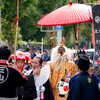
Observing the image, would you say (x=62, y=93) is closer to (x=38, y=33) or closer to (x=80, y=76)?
(x=80, y=76)

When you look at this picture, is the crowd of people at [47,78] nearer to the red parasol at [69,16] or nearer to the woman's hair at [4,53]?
the woman's hair at [4,53]

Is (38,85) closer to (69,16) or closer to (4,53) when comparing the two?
(4,53)

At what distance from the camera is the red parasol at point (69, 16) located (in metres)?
7.01

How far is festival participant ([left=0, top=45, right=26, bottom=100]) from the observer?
4469mm

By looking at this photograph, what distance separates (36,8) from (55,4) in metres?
4.53

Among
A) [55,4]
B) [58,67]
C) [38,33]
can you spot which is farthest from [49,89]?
[38,33]

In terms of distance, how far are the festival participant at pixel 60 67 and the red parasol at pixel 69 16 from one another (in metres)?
0.64

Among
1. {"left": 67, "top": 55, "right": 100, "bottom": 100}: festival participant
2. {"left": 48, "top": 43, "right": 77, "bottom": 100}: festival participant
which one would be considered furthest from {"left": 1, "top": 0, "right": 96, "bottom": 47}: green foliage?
{"left": 67, "top": 55, "right": 100, "bottom": 100}: festival participant

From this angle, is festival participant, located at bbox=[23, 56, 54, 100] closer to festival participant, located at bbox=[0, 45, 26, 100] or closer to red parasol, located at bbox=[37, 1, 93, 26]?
festival participant, located at bbox=[0, 45, 26, 100]

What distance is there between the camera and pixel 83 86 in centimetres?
459

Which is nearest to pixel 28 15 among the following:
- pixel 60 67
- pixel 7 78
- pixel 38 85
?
pixel 60 67

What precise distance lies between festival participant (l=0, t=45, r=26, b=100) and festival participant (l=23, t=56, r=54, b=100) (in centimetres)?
74

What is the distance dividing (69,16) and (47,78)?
2.10 meters

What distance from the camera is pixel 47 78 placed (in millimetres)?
5539
